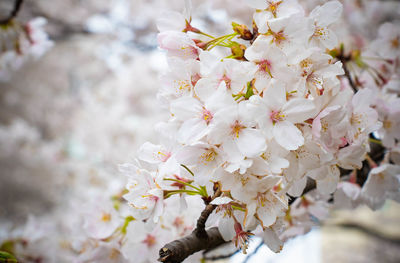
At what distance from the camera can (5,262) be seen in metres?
0.74

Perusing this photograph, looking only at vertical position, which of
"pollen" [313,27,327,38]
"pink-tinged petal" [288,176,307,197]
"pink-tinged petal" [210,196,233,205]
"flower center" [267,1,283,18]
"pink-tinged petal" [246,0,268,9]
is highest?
"pink-tinged petal" [246,0,268,9]

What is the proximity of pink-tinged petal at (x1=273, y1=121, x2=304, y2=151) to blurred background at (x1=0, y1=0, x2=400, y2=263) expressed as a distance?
261cm

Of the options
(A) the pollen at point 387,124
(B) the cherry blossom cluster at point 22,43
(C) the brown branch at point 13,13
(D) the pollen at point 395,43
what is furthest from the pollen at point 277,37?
(B) the cherry blossom cluster at point 22,43

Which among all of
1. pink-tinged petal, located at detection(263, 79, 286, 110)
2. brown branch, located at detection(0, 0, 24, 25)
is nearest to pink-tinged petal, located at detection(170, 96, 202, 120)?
pink-tinged petal, located at detection(263, 79, 286, 110)

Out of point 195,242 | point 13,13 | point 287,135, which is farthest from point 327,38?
point 13,13

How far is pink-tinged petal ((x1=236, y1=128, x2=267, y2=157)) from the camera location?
0.51 metres

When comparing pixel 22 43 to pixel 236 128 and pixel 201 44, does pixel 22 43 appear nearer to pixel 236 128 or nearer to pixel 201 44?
pixel 201 44

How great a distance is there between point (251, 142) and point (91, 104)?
4463 mm

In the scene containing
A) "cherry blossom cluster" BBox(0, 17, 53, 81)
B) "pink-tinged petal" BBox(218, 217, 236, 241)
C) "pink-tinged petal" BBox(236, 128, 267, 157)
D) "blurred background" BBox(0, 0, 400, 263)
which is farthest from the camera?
"blurred background" BBox(0, 0, 400, 263)

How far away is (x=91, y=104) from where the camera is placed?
4613mm

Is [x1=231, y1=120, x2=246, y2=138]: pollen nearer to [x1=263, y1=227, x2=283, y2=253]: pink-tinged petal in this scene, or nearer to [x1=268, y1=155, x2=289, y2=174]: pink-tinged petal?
[x1=268, y1=155, x2=289, y2=174]: pink-tinged petal

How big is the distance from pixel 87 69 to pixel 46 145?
1795 mm

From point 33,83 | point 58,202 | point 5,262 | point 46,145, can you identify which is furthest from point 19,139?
point 5,262

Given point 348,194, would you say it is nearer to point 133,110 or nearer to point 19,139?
point 133,110
